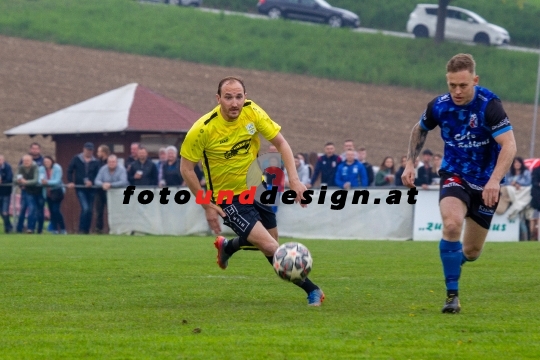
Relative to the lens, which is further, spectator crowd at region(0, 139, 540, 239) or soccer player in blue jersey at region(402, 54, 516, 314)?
spectator crowd at region(0, 139, 540, 239)

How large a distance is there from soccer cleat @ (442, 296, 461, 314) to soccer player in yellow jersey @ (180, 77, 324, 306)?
1225 millimetres

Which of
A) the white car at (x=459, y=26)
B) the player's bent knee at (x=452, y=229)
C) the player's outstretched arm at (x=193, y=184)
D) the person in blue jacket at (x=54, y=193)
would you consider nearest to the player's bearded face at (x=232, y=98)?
the player's outstretched arm at (x=193, y=184)

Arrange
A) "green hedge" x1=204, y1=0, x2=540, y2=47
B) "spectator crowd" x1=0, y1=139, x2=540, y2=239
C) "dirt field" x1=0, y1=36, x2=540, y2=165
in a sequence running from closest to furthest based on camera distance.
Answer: "spectator crowd" x1=0, y1=139, x2=540, y2=239 < "dirt field" x1=0, y1=36, x2=540, y2=165 < "green hedge" x1=204, y1=0, x2=540, y2=47

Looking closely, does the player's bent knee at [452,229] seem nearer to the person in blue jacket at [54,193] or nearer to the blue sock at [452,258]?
the blue sock at [452,258]

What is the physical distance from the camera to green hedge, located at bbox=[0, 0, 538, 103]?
170 ft

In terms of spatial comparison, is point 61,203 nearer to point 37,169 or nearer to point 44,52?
point 37,169

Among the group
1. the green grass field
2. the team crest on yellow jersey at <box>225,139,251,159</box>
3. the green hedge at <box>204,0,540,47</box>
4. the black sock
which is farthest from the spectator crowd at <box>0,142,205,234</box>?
the green hedge at <box>204,0,540,47</box>

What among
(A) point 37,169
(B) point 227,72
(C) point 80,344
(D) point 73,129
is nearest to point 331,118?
(B) point 227,72

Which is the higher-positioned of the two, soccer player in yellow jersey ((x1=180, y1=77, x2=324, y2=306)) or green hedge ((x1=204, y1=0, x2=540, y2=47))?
green hedge ((x1=204, y1=0, x2=540, y2=47))

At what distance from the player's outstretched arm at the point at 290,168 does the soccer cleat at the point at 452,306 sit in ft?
5.10

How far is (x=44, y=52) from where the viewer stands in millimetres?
49656

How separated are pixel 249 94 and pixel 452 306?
39237 millimetres

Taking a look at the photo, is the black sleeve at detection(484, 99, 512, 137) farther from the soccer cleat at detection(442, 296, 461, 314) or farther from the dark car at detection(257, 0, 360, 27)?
the dark car at detection(257, 0, 360, 27)

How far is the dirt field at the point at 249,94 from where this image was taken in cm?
4544
